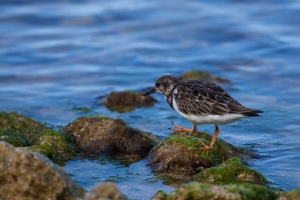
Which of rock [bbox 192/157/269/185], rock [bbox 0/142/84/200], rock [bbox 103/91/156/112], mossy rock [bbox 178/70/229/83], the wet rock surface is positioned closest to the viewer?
rock [bbox 0/142/84/200]

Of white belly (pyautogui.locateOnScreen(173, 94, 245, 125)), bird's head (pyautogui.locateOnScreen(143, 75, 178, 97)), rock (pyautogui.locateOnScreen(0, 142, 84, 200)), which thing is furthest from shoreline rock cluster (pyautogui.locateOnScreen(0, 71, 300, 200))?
bird's head (pyautogui.locateOnScreen(143, 75, 178, 97))

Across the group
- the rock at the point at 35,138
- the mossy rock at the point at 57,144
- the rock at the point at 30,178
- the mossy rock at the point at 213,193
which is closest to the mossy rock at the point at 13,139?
the rock at the point at 35,138

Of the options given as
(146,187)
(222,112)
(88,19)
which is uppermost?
(88,19)

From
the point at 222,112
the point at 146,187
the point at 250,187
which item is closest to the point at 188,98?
the point at 222,112

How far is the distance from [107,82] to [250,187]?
629cm

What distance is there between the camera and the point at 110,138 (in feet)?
25.0

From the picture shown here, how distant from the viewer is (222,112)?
693 centimetres

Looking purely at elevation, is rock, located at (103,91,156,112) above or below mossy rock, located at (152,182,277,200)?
above

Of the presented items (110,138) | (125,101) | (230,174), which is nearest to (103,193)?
A: (230,174)

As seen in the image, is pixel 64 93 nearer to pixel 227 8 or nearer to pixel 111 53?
pixel 111 53

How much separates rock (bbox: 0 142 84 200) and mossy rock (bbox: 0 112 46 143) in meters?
2.69

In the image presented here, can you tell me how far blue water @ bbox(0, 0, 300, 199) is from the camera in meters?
7.92

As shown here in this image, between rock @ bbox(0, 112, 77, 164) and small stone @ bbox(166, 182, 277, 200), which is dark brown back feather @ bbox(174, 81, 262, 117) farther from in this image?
small stone @ bbox(166, 182, 277, 200)

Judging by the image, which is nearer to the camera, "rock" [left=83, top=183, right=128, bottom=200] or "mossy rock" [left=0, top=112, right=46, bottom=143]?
"rock" [left=83, top=183, right=128, bottom=200]
